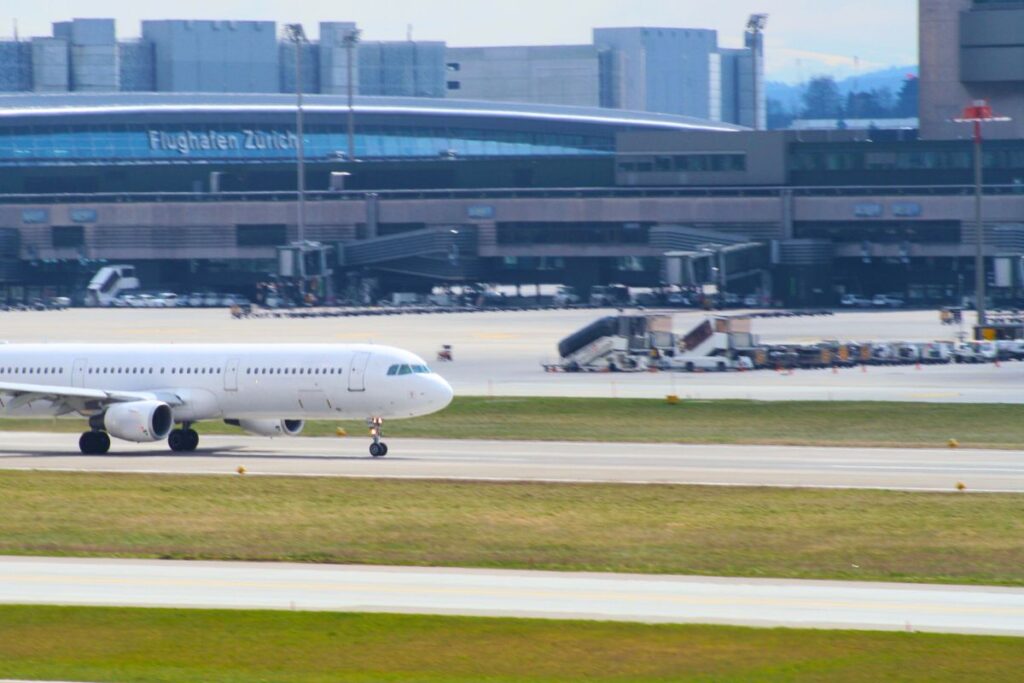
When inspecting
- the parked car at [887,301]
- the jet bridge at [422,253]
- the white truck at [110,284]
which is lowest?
the parked car at [887,301]

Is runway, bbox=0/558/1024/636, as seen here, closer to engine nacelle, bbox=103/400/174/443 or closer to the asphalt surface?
engine nacelle, bbox=103/400/174/443

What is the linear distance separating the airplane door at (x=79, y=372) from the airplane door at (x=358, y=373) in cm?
1122

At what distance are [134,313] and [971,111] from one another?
81829 mm

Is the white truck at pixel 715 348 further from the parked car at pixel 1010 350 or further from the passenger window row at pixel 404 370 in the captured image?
the passenger window row at pixel 404 370

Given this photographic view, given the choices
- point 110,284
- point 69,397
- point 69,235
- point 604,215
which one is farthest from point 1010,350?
point 69,235

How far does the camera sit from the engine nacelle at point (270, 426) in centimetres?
6384

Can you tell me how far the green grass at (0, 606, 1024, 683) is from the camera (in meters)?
26.9

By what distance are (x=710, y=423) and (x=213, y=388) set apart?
21.9m

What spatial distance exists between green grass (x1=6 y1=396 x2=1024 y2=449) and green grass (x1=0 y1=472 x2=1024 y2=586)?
1859 cm

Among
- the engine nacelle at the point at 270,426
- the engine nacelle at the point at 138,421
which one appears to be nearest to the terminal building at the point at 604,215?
the engine nacelle at the point at 270,426

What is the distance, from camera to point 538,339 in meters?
128

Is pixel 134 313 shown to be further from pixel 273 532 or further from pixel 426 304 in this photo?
pixel 273 532

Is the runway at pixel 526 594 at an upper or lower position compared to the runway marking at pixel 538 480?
upper

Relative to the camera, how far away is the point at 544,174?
183 meters
